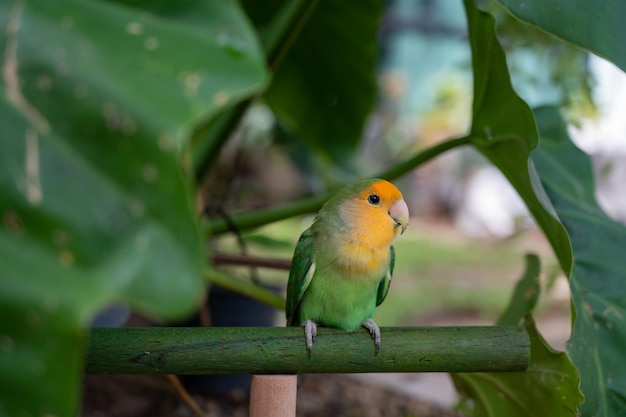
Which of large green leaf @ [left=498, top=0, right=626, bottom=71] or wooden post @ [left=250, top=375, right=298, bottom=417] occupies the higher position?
large green leaf @ [left=498, top=0, right=626, bottom=71]

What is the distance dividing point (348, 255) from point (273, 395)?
0.89 feet

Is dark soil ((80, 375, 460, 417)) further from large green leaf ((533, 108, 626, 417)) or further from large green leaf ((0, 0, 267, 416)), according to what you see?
large green leaf ((0, 0, 267, 416))

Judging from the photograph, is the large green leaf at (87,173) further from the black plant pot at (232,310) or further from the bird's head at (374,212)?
the black plant pot at (232,310)

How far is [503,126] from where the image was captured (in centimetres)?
114

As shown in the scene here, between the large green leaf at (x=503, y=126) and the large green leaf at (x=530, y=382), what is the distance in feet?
0.44

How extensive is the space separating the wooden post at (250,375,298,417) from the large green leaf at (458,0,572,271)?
410mm

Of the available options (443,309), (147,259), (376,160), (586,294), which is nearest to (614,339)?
(586,294)

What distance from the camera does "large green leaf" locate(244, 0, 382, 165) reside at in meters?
2.09

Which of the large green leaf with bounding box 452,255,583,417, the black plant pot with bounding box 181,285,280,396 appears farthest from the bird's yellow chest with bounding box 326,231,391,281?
the black plant pot with bounding box 181,285,280,396

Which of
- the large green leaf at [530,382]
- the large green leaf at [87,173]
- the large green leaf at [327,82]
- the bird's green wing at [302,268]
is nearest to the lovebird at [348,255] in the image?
the bird's green wing at [302,268]

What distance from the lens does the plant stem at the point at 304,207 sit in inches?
53.7

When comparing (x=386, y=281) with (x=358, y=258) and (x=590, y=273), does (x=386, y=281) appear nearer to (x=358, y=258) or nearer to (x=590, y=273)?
(x=358, y=258)

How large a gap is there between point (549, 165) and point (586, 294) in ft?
1.09

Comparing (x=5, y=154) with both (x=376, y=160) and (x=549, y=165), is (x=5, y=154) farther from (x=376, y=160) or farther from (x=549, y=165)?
(x=376, y=160)
